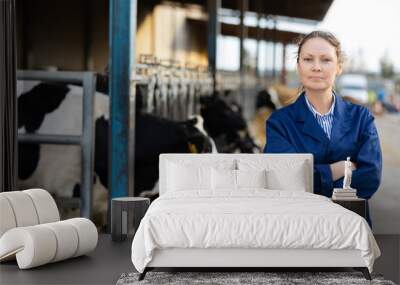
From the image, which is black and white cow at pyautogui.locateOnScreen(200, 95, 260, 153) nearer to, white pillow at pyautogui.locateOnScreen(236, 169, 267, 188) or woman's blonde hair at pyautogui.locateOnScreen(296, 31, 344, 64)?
woman's blonde hair at pyautogui.locateOnScreen(296, 31, 344, 64)

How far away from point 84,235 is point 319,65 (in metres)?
1.88

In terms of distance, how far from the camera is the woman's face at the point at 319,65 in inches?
218

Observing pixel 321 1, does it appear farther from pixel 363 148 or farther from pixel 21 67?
pixel 21 67

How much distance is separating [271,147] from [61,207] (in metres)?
1.64

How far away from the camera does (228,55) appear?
6594 millimetres

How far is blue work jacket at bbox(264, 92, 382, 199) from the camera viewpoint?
5.40 meters

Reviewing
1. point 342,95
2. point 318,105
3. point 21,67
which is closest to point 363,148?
point 318,105

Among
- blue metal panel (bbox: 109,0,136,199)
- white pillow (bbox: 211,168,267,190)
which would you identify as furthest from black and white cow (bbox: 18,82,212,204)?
white pillow (bbox: 211,168,267,190)

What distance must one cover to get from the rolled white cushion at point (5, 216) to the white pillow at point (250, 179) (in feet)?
4.39

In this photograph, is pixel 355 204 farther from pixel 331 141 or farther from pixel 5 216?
pixel 5 216

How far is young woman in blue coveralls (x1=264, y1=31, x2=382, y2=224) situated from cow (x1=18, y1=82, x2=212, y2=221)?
948mm

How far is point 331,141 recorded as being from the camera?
213 inches

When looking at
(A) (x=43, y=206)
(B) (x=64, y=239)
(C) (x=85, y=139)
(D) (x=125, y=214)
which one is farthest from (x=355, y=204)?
(C) (x=85, y=139)

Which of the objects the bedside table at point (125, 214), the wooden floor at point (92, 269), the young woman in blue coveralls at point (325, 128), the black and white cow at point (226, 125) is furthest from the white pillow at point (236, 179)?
Answer: the black and white cow at point (226, 125)
